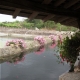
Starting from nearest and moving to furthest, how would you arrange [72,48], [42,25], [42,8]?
[42,8] → [72,48] → [42,25]

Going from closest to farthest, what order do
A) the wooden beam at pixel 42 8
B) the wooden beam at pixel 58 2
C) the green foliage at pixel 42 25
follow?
1. the wooden beam at pixel 42 8
2. the wooden beam at pixel 58 2
3. the green foliage at pixel 42 25

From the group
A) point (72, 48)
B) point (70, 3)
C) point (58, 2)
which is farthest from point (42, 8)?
point (72, 48)

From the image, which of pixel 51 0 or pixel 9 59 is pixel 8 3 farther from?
pixel 9 59

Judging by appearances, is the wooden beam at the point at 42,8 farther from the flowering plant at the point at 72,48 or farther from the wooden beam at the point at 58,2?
the flowering plant at the point at 72,48

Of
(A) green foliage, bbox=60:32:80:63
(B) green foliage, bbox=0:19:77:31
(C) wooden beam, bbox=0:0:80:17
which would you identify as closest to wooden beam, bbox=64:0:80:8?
(C) wooden beam, bbox=0:0:80:17

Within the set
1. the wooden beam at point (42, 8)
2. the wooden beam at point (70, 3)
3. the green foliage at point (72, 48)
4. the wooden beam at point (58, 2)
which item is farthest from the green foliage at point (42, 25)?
the wooden beam at point (58, 2)

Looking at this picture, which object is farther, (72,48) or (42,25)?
(42,25)

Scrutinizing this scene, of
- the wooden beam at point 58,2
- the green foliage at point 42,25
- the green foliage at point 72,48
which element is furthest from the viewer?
the green foliage at point 42,25

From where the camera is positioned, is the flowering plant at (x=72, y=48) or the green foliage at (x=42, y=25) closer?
the flowering plant at (x=72, y=48)

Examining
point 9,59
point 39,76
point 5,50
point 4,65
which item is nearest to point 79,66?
Result: point 39,76

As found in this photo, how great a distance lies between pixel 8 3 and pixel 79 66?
2756 mm

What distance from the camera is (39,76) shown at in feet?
20.6

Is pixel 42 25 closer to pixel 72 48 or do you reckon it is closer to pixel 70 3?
pixel 72 48

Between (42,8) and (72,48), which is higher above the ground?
(42,8)
